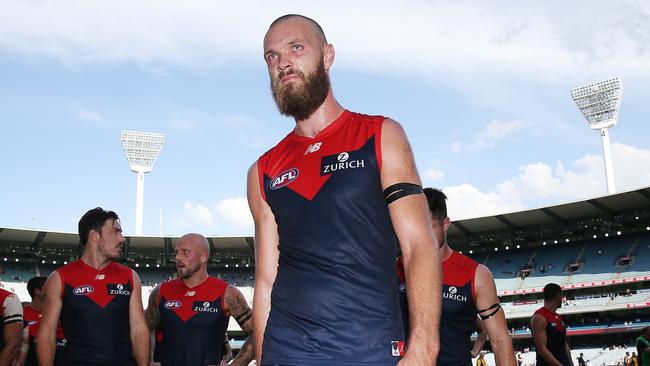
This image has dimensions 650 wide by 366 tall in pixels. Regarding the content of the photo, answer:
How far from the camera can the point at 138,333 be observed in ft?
23.6

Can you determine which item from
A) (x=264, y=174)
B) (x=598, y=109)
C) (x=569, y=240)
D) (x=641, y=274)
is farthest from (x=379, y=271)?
(x=598, y=109)

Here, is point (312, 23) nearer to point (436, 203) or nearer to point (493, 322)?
point (436, 203)

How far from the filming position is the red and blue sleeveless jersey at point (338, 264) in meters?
2.73

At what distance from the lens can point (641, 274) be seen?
42.1 meters

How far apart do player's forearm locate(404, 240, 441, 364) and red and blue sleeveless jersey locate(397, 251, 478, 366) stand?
3.27m

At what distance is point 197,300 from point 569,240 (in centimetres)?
4410

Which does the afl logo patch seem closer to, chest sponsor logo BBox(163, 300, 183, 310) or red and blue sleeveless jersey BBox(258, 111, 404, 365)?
chest sponsor logo BBox(163, 300, 183, 310)

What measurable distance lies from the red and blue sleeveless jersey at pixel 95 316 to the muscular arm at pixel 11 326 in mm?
497

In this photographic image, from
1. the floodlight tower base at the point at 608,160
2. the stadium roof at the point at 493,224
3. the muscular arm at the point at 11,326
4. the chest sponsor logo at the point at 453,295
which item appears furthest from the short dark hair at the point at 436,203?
the floodlight tower base at the point at 608,160

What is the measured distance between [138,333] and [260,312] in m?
4.47

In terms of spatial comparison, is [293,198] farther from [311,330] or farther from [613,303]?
[613,303]

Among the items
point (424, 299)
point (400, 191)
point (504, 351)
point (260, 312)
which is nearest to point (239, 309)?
point (504, 351)

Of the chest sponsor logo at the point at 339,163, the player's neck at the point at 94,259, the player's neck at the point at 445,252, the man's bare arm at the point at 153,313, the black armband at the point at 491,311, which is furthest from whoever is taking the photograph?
the man's bare arm at the point at 153,313

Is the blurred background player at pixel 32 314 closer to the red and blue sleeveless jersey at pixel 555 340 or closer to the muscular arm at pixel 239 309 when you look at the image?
the muscular arm at pixel 239 309
